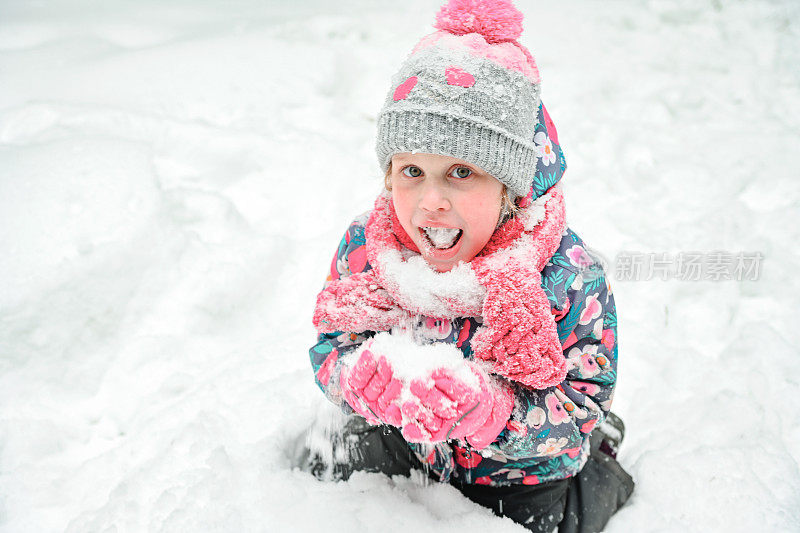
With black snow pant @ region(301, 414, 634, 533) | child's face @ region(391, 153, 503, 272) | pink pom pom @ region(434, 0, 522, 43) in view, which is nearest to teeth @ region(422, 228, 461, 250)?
child's face @ region(391, 153, 503, 272)

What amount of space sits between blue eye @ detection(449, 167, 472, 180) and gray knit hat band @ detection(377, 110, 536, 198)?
0.04 meters

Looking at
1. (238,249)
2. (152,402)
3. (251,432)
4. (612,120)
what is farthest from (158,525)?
(612,120)

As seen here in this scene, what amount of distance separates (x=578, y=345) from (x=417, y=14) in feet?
13.5

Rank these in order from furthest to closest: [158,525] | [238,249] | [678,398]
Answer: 1. [238,249]
2. [678,398]
3. [158,525]

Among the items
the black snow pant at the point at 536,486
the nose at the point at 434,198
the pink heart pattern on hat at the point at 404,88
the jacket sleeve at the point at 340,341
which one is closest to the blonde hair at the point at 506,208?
the nose at the point at 434,198

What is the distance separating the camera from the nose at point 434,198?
1.09 metres

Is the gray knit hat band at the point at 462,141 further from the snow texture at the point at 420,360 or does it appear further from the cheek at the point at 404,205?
the snow texture at the point at 420,360

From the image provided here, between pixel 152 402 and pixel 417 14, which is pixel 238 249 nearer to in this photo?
pixel 152 402

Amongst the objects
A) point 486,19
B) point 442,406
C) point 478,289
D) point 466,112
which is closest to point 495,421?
point 442,406

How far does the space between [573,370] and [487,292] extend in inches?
12.1

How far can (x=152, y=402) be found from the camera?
1907 millimetres

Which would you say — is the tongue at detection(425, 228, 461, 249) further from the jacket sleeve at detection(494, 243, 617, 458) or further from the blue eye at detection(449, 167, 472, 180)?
the jacket sleeve at detection(494, 243, 617, 458)

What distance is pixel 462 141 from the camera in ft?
3.50

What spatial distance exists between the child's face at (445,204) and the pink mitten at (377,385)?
263mm
